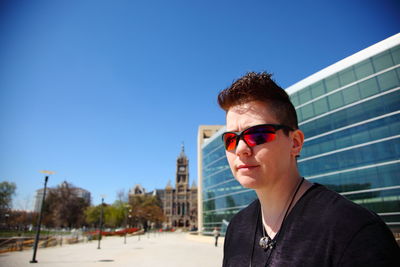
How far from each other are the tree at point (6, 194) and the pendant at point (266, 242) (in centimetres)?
7183

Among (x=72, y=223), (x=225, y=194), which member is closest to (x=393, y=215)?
(x=225, y=194)

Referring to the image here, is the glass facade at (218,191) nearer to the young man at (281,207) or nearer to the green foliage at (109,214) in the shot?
the young man at (281,207)

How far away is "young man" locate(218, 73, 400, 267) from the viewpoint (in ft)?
3.16

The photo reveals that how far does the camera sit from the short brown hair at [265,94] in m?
1.44

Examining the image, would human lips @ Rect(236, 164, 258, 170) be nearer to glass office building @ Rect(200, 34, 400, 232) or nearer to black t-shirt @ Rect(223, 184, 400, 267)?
black t-shirt @ Rect(223, 184, 400, 267)

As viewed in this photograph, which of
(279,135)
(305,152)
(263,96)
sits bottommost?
(279,135)

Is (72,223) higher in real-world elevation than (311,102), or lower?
lower

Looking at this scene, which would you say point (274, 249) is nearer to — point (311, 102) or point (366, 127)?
point (366, 127)

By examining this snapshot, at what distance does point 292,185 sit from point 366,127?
75.3 feet

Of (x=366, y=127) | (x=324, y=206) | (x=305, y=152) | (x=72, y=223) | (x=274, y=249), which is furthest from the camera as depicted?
(x=72, y=223)

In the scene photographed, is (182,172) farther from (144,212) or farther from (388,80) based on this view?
(388,80)

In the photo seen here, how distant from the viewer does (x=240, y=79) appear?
1563 millimetres

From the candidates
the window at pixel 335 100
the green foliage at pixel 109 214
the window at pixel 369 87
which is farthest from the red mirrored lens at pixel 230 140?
the green foliage at pixel 109 214

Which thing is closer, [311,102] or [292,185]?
[292,185]
